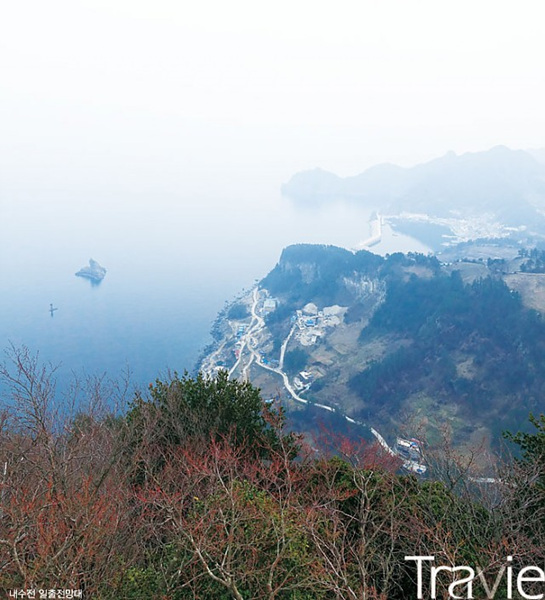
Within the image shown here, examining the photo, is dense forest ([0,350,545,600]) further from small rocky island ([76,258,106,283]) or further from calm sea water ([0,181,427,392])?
Result: small rocky island ([76,258,106,283])

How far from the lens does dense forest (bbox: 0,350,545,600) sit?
16.8 ft

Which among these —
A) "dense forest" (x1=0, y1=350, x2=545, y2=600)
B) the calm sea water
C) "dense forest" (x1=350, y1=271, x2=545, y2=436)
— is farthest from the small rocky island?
"dense forest" (x1=0, y1=350, x2=545, y2=600)

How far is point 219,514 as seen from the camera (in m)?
6.17

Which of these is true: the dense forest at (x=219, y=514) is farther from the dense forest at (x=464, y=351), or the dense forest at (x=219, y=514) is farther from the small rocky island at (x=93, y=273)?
the small rocky island at (x=93, y=273)

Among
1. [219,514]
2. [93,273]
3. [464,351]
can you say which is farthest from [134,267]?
[219,514]

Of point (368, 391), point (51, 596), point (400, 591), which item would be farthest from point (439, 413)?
point (51, 596)

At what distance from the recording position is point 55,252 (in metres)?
103

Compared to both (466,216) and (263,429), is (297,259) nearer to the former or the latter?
(263,429)

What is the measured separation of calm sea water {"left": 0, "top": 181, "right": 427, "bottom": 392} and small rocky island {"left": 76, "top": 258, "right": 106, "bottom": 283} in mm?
1470

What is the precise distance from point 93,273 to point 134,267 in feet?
39.0

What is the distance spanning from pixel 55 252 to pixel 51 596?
4494 inches

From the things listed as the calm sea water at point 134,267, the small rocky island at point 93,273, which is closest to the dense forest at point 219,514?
the calm sea water at point 134,267

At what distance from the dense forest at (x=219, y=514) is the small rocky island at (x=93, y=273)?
81.3 m

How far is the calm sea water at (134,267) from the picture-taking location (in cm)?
5459
